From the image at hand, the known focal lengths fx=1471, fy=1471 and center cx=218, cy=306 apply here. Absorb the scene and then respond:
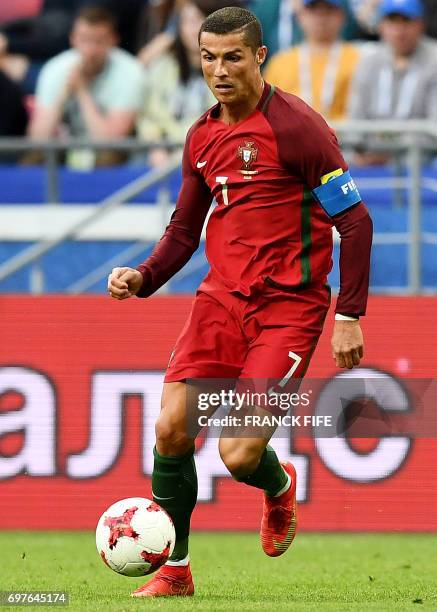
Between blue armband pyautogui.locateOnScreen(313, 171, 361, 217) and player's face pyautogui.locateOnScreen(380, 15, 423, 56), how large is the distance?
5781 millimetres

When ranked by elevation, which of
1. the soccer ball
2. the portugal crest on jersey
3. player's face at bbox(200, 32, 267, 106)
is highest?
player's face at bbox(200, 32, 267, 106)

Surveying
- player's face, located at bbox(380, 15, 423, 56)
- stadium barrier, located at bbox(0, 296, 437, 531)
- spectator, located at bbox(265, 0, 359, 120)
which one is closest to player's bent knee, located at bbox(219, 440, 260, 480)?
stadium barrier, located at bbox(0, 296, 437, 531)

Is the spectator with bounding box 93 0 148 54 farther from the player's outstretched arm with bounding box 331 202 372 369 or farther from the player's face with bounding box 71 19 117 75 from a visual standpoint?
the player's outstretched arm with bounding box 331 202 372 369

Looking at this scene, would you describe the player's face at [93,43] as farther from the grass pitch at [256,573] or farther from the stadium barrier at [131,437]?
the grass pitch at [256,573]

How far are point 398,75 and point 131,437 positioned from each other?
13.5ft

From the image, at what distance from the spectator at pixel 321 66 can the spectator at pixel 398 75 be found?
0.17m

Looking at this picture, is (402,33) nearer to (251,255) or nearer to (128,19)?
(128,19)

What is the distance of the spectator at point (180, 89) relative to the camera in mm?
12320

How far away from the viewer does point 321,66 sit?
39.5ft

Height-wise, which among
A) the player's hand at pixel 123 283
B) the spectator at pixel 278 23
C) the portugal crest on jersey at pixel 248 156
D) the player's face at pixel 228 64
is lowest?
the player's hand at pixel 123 283

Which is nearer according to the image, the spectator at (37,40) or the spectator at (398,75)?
the spectator at (398,75)

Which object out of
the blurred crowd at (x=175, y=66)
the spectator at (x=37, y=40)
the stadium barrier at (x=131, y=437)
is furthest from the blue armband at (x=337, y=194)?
Result: the spectator at (x=37, y=40)

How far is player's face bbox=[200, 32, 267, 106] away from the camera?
20.5ft

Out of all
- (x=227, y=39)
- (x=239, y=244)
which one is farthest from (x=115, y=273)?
(x=227, y=39)
